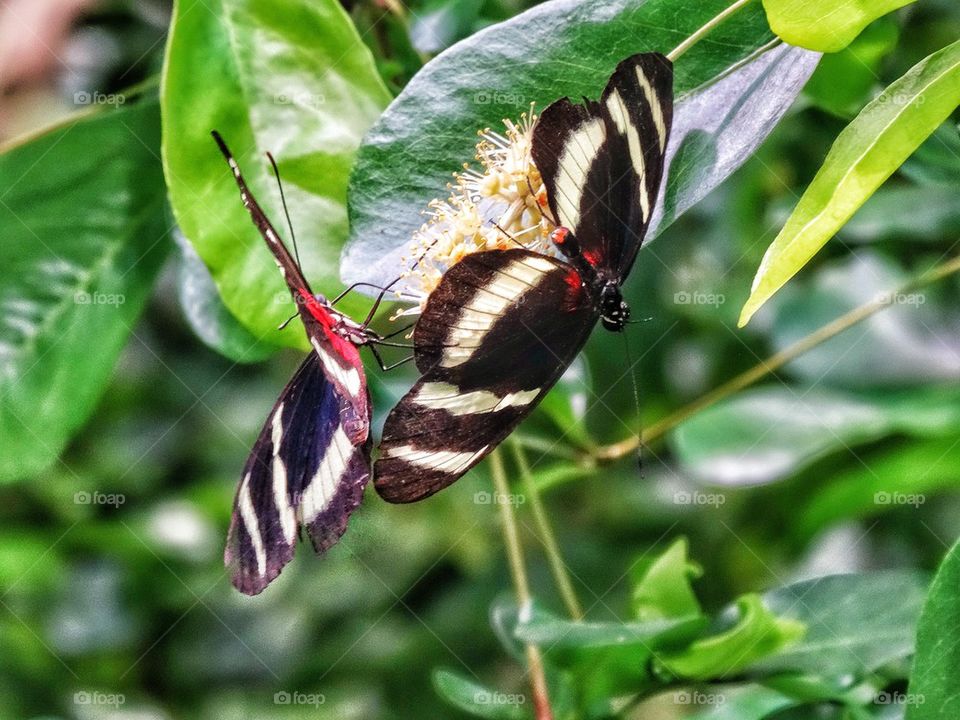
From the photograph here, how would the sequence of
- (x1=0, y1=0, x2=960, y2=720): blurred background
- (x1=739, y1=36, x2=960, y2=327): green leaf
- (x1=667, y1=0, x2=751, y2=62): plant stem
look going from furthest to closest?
(x1=0, y1=0, x2=960, y2=720): blurred background → (x1=667, y1=0, x2=751, y2=62): plant stem → (x1=739, y1=36, x2=960, y2=327): green leaf

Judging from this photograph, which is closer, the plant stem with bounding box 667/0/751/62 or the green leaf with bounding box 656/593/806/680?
the plant stem with bounding box 667/0/751/62

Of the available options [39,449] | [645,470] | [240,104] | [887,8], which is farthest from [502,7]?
[645,470]

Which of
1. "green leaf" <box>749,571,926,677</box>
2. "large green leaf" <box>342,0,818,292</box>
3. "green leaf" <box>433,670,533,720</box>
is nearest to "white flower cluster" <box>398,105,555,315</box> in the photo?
"large green leaf" <box>342,0,818,292</box>

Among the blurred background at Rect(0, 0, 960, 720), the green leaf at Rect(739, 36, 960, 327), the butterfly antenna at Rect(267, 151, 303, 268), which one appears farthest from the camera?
the blurred background at Rect(0, 0, 960, 720)

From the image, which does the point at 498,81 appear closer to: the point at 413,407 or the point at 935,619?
the point at 413,407

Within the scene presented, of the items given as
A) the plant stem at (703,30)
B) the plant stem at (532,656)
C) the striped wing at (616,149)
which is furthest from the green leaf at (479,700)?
the plant stem at (703,30)

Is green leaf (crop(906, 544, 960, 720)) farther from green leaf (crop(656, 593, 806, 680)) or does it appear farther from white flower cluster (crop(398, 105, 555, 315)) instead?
white flower cluster (crop(398, 105, 555, 315))

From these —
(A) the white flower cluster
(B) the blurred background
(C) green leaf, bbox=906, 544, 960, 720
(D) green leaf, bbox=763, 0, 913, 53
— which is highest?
(D) green leaf, bbox=763, 0, 913, 53

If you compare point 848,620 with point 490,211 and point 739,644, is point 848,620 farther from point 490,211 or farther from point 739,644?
point 490,211
